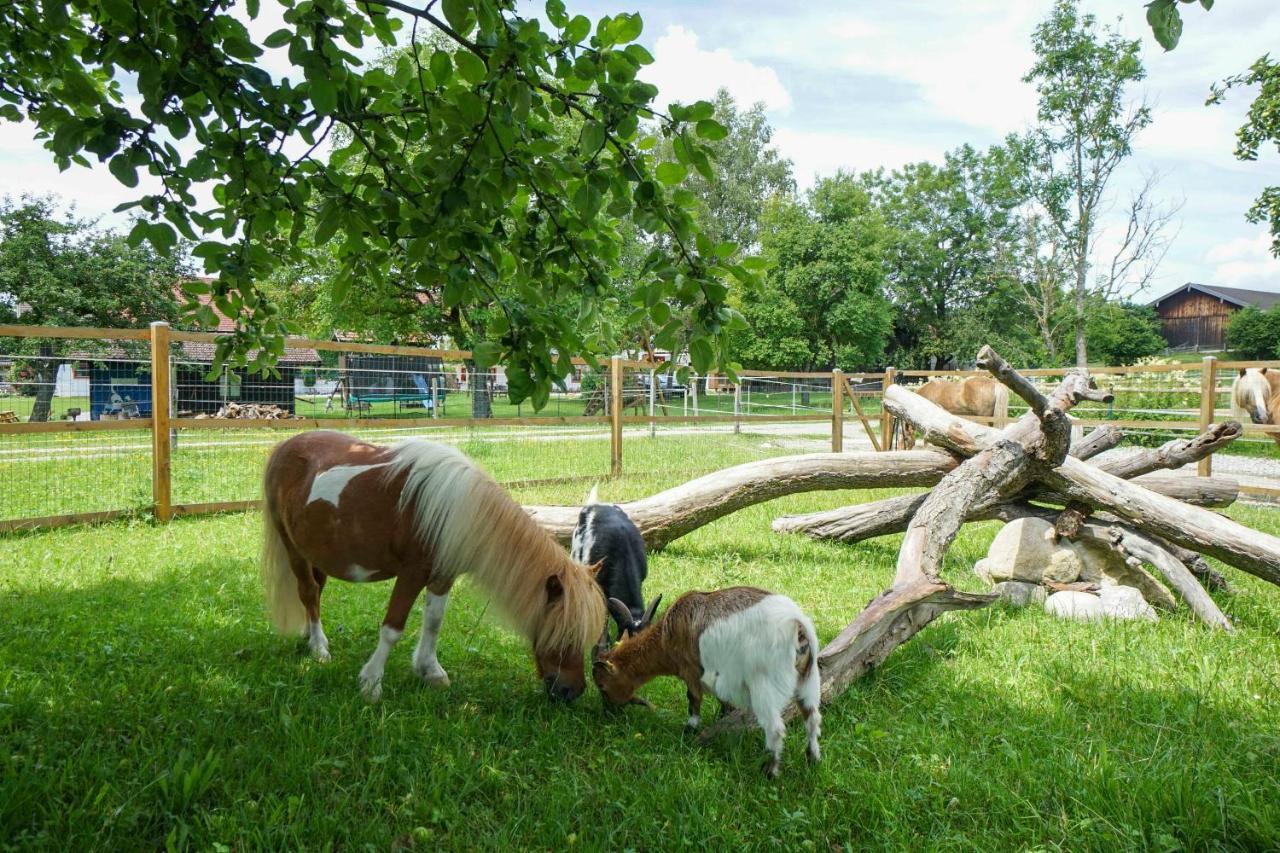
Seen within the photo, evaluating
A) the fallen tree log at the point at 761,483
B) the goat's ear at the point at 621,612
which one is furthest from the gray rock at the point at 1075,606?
the goat's ear at the point at 621,612

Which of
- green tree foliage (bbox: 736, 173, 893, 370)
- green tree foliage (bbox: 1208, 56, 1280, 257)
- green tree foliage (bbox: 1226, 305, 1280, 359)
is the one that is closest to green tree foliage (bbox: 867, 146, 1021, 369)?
green tree foliage (bbox: 736, 173, 893, 370)

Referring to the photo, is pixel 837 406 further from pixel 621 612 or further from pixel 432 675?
pixel 432 675

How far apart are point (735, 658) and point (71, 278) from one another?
26.6m

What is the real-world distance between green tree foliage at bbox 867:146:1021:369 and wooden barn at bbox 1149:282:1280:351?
41.8ft

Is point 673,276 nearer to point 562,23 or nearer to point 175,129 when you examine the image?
point 562,23

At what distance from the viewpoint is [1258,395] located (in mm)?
10047

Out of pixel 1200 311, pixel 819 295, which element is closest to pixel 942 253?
pixel 819 295

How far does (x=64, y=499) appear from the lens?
745cm

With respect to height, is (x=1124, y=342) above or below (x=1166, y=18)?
above

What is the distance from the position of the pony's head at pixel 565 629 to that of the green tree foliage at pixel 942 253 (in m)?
38.3

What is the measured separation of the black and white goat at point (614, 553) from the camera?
4.16 metres

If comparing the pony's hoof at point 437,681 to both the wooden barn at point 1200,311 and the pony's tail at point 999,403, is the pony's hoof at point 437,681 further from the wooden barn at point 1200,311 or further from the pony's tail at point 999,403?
the wooden barn at point 1200,311

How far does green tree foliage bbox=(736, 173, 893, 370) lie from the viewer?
3444cm

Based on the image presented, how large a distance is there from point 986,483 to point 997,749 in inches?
107
